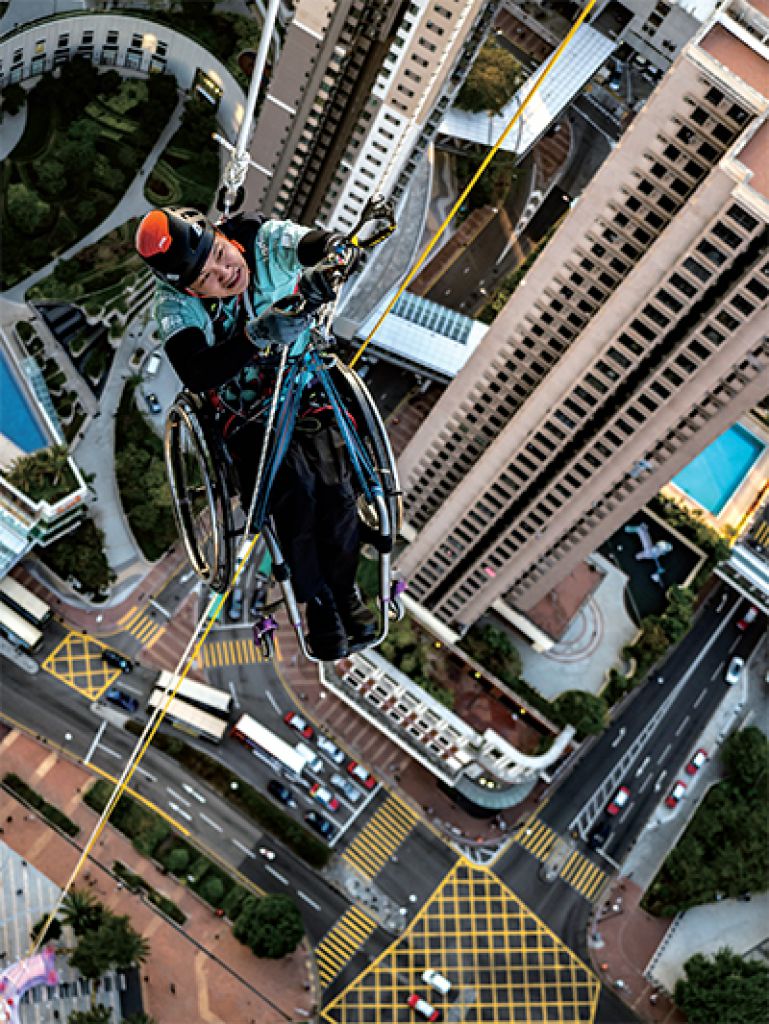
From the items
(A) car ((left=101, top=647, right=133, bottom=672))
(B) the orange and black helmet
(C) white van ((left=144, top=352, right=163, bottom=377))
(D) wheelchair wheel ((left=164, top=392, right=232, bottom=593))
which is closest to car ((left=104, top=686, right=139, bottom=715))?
(A) car ((left=101, top=647, right=133, bottom=672))

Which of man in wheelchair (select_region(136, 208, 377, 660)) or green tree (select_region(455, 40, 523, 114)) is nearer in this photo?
man in wheelchair (select_region(136, 208, 377, 660))

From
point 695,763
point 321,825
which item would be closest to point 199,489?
point 321,825

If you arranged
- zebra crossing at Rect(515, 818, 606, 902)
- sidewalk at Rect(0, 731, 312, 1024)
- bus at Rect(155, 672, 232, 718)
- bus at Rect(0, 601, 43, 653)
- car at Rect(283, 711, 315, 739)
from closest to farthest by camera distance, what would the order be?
sidewalk at Rect(0, 731, 312, 1024), bus at Rect(0, 601, 43, 653), bus at Rect(155, 672, 232, 718), car at Rect(283, 711, 315, 739), zebra crossing at Rect(515, 818, 606, 902)

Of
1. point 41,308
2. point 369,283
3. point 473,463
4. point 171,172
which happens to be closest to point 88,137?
point 171,172

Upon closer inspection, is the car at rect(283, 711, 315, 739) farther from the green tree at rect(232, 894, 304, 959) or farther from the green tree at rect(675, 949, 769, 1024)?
the green tree at rect(675, 949, 769, 1024)

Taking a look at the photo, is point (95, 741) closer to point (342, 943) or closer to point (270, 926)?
point (270, 926)

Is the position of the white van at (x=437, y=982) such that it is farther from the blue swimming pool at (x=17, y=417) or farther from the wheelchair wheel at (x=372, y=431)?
the wheelchair wheel at (x=372, y=431)
